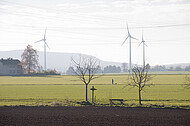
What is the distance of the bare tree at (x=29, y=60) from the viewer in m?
144

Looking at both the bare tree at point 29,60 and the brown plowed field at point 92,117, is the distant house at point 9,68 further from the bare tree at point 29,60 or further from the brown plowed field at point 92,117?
the brown plowed field at point 92,117

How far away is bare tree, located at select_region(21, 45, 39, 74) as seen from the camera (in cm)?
14381

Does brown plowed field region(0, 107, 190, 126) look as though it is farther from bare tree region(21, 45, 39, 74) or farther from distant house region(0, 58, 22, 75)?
distant house region(0, 58, 22, 75)

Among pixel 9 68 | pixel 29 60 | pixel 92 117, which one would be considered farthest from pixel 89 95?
pixel 9 68

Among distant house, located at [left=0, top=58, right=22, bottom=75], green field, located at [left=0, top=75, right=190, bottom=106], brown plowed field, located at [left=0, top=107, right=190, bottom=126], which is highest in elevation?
distant house, located at [left=0, top=58, right=22, bottom=75]

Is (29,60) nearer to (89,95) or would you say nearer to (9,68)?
(9,68)

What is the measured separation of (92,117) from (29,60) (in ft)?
402

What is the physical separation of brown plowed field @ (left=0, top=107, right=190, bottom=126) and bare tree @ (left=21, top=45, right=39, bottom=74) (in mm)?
114998

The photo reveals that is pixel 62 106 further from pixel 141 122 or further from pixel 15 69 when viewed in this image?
pixel 15 69

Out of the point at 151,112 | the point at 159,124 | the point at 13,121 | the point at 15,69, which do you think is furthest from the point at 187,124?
the point at 15,69

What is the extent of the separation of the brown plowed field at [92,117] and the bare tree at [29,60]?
377ft

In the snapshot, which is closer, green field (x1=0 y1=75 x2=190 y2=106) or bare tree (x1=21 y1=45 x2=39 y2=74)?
green field (x1=0 y1=75 x2=190 y2=106)

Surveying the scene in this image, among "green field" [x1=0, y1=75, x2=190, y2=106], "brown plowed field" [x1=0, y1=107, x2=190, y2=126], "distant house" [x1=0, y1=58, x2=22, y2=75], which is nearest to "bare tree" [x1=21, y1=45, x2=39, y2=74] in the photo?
"distant house" [x1=0, y1=58, x2=22, y2=75]

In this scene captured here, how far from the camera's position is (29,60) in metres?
144
